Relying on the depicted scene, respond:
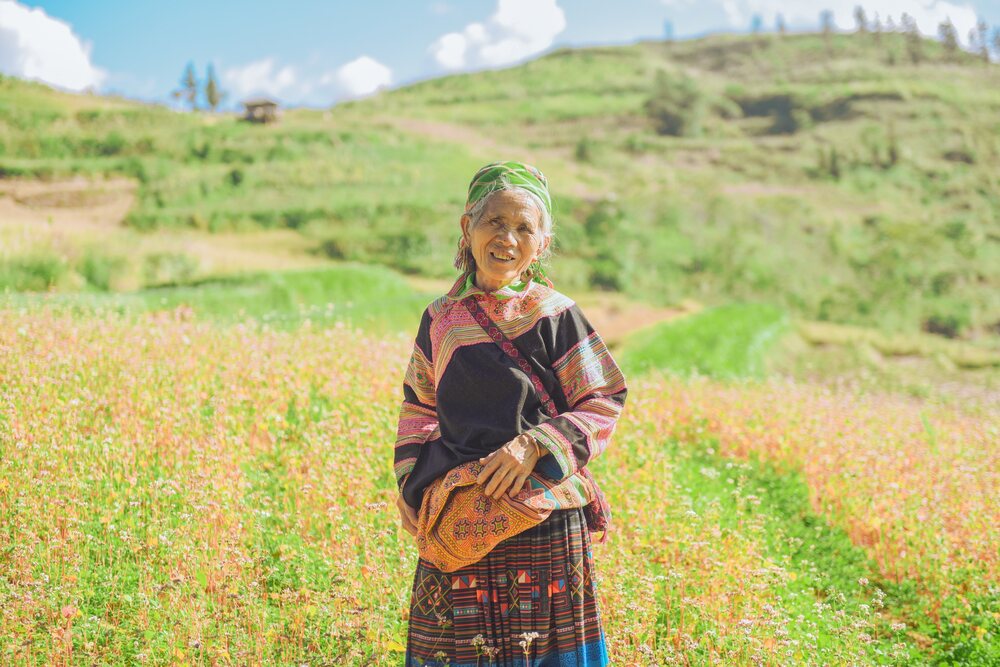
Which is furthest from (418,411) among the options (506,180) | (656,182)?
(656,182)

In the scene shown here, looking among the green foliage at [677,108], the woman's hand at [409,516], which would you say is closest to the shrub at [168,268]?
the woman's hand at [409,516]

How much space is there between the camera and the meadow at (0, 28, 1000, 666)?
3805 mm

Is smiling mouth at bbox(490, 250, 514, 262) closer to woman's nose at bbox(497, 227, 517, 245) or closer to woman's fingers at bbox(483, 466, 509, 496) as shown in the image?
woman's nose at bbox(497, 227, 517, 245)

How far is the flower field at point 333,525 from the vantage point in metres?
3.54

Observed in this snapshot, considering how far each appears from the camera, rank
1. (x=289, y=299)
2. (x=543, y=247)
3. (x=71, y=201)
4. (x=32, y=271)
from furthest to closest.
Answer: (x=71, y=201), (x=289, y=299), (x=32, y=271), (x=543, y=247)

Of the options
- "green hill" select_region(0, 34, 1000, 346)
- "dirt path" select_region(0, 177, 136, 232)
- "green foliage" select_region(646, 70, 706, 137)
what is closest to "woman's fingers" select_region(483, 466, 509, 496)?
"green hill" select_region(0, 34, 1000, 346)

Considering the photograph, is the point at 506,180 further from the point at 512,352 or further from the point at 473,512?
the point at 473,512

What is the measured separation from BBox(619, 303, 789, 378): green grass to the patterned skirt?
8566mm

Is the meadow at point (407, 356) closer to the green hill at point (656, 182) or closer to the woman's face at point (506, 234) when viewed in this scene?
the green hill at point (656, 182)

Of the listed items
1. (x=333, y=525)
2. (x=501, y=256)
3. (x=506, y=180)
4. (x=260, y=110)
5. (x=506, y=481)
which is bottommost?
(x=333, y=525)

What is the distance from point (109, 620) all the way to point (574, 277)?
1819 centimetres

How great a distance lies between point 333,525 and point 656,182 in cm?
2714

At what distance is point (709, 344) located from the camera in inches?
544

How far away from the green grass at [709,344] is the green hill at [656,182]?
4769 mm
